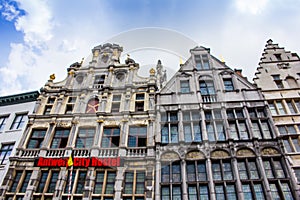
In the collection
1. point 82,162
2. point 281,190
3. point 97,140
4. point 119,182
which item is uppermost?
point 97,140

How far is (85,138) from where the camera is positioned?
695 inches

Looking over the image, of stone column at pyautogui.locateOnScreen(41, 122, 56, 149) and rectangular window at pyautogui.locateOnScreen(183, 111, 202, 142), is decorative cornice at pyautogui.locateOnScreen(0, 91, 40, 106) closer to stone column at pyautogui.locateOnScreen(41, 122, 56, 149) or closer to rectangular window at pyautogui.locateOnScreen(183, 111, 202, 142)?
stone column at pyautogui.locateOnScreen(41, 122, 56, 149)

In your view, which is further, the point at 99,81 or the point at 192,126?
the point at 99,81

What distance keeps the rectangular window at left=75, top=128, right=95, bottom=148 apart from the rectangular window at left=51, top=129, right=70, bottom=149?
3.40ft

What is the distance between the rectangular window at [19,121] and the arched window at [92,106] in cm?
570

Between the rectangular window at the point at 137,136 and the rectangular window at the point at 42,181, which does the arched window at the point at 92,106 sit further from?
the rectangular window at the point at 42,181

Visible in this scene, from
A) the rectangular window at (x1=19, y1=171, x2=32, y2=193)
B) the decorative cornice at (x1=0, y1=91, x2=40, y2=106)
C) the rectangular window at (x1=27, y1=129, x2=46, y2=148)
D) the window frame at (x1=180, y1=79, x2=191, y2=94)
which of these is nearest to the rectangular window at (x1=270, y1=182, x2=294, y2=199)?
the window frame at (x1=180, y1=79, x2=191, y2=94)

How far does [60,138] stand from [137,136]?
6.12 m

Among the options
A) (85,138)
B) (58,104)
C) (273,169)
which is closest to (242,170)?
(273,169)

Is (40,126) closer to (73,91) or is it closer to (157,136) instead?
(73,91)

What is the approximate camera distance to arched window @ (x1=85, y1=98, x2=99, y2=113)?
19.2m

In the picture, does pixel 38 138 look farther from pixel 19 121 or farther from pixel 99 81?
pixel 99 81

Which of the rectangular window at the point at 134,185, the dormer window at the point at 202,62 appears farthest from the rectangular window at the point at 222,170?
the dormer window at the point at 202,62

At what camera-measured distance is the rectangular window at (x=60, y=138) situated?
1752 cm
